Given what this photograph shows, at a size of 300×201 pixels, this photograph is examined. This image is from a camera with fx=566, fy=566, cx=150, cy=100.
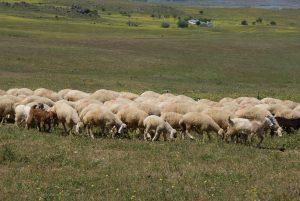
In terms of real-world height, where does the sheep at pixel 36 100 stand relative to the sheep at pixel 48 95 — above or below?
above

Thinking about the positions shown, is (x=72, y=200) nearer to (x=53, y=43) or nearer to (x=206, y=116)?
(x=206, y=116)

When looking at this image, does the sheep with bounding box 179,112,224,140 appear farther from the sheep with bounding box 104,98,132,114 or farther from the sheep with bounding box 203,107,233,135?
the sheep with bounding box 104,98,132,114

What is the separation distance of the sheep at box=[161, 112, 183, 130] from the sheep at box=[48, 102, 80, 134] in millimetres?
3582

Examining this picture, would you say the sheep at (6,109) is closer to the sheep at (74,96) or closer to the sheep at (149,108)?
the sheep at (74,96)

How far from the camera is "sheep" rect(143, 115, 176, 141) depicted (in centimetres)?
2130

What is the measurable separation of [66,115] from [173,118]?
4.28 metres

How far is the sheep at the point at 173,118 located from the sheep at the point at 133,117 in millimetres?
944

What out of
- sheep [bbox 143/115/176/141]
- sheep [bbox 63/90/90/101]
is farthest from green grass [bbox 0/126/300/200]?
sheep [bbox 63/90/90/101]

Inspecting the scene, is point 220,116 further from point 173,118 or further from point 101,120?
point 101,120

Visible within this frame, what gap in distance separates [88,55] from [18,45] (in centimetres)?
805

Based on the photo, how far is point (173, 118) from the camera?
22.8 metres

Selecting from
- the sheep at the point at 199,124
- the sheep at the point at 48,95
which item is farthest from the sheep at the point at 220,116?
the sheep at the point at 48,95

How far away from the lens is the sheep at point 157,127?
838 inches

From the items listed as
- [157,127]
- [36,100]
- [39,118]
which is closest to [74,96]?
[36,100]
